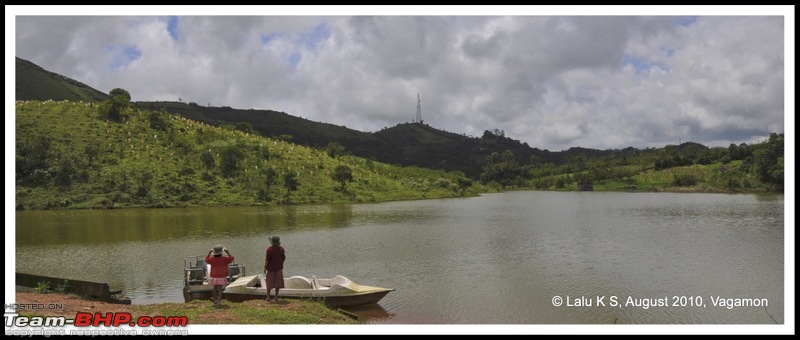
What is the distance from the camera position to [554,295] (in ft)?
77.9

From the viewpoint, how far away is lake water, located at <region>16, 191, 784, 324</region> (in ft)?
70.1

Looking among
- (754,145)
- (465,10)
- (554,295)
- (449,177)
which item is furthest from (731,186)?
(465,10)

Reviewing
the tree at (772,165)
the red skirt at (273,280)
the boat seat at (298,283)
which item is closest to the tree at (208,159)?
the boat seat at (298,283)

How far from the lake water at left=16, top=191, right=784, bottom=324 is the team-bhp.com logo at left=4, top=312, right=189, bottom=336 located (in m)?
8.25

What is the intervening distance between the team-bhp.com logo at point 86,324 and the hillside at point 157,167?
2662 inches

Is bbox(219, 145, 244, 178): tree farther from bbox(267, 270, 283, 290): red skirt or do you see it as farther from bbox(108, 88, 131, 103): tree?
bbox(267, 270, 283, 290): red skirt

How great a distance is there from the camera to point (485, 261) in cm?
3219

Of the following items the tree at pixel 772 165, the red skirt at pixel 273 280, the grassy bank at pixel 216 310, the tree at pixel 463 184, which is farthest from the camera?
the tree at pixel 463 184

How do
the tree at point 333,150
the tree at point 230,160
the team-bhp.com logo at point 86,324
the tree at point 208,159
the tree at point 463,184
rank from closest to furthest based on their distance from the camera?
the team-bhp.com logo at point 86,324, the tree at point 208,159, the tree at point 230,160, the tree at point 333,150, the tree at point 463,184

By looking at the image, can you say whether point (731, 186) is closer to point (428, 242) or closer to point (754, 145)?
point (754, 145)

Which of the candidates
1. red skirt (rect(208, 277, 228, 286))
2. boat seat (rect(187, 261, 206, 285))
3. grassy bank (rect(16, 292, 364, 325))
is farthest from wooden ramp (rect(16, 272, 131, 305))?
red skirt (rect(208, 277, 228, 286))

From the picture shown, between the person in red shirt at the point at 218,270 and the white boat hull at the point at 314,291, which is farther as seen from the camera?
the white boat hull at the point at 314,291

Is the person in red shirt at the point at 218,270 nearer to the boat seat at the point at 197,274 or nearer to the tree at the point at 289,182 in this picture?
the boat seat at the point at 197,274

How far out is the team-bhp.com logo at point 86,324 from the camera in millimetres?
12844
